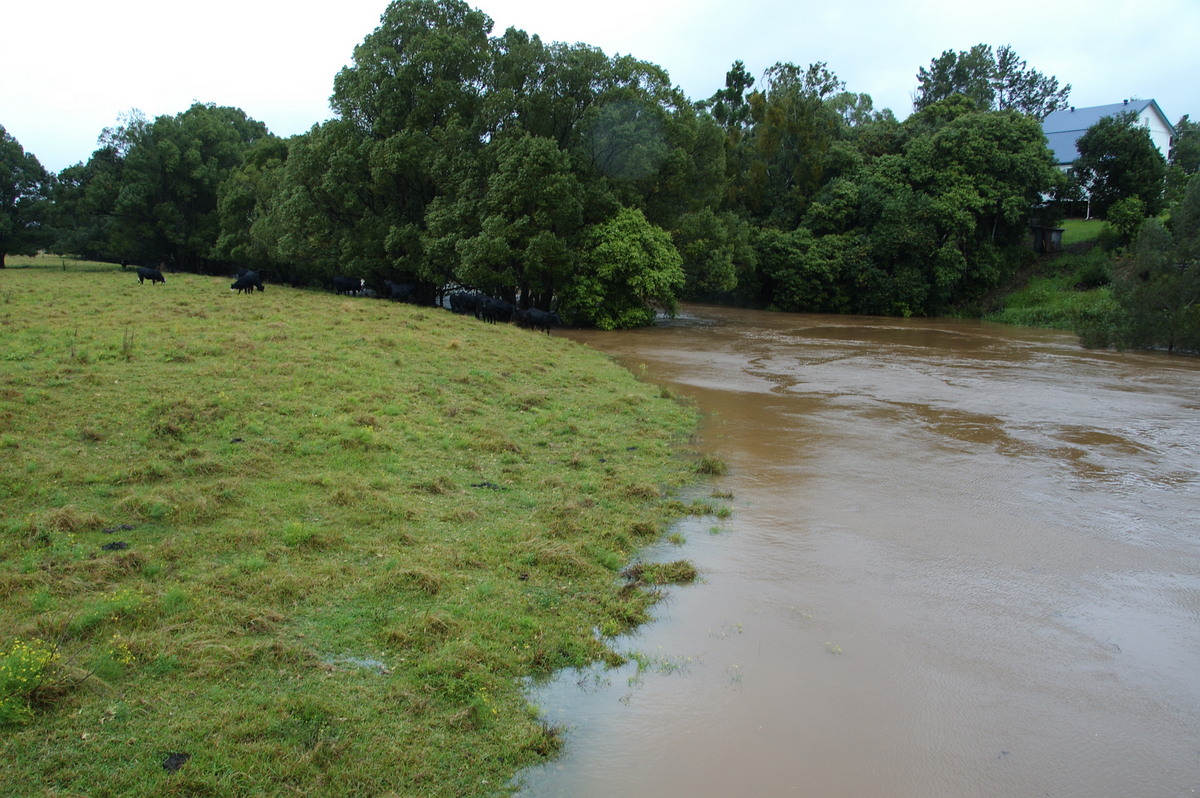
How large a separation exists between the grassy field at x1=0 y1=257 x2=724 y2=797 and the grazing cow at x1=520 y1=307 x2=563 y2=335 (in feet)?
42.4

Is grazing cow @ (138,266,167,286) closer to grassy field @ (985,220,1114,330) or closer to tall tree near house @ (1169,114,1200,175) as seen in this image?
grassy field @ (985,220,1114,330)

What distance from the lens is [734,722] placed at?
5031 millimetres

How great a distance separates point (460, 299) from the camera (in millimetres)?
30109

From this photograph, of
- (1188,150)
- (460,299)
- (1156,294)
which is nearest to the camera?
(1156,294)

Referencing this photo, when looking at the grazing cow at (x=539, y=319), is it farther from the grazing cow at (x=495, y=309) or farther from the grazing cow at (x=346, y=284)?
the grazing cow at (x=346, y=284)

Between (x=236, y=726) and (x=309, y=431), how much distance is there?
6.15 m

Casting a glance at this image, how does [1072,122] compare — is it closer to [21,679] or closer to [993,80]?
[993,80]

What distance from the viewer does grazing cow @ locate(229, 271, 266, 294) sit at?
28.7 meters

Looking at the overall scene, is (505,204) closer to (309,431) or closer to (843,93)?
(309,431)

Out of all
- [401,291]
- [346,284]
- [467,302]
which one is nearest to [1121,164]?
[467,302]

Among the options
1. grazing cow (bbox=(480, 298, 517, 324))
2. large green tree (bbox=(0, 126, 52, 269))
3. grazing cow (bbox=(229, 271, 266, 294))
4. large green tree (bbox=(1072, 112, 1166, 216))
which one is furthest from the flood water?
large green tree (bbox=(0, 126, 52, 269))

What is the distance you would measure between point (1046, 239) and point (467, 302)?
34.7 meters

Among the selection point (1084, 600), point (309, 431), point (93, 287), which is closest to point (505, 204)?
point (93, 287)

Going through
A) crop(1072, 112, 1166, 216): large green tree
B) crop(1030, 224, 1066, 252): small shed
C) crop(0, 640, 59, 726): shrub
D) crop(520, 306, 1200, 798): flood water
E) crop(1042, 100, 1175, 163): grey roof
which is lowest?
crop(520, 306, 1200, 798): flood water
